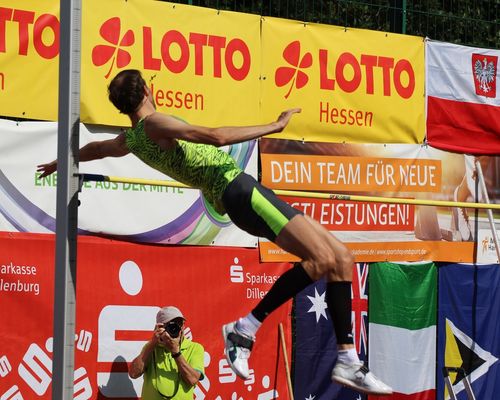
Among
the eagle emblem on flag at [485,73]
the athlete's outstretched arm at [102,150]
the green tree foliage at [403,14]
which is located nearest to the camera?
the athlete's outstretched arm at [102,150]

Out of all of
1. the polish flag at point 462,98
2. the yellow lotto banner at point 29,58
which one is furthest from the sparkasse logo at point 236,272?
the polish flag at point 462,98

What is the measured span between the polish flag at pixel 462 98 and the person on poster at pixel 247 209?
5.52 meters

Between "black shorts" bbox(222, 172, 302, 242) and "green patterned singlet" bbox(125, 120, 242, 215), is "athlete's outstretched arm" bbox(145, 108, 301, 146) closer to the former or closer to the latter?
"green patterned singlet" bbox(125, 120, 242, 215)

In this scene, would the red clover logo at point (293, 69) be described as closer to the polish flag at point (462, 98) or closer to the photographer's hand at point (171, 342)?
the polish flag at point (462, 98)

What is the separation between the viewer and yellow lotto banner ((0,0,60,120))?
978 cm

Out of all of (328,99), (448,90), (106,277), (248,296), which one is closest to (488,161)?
(448,90)

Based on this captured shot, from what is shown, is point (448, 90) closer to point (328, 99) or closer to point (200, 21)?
point (328, 99)

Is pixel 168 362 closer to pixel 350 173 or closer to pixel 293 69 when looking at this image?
pixel 350 173

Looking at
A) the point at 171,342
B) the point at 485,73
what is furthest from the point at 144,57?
the point at 485,73

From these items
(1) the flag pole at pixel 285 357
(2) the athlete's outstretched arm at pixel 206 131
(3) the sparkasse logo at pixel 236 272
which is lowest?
(1) the flag pole at pixel 285 357

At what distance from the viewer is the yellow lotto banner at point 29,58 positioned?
32.1 ft

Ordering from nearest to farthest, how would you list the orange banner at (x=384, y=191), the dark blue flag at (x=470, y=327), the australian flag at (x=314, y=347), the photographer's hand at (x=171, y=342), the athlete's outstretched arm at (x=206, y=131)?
the athlete's outstretched arm at (x=206, y=131), the photographer's hand at (x=171, y=342), the australian flag at (x=314, y=347), the orange banner at (x=384, y=191), the dark blue flag at (x=470, y=327)

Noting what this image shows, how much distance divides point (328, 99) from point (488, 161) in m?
2.11

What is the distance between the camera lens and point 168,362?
9.80 m
